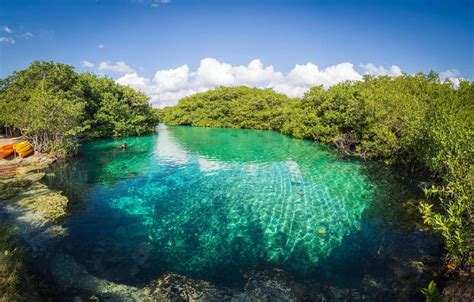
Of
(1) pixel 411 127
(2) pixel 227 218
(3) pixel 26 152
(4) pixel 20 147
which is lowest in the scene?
(2) pixel 227 218

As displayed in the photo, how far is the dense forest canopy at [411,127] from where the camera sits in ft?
29.5

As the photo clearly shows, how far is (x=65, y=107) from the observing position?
80.3 feet

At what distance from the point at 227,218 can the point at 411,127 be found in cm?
1434

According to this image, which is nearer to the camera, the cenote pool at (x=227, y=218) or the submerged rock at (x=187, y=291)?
the submerged rock at (x=187, y=291)

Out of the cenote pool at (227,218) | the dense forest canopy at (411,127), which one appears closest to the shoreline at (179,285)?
the cenote pool at (227,218)

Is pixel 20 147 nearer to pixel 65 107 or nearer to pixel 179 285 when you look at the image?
pixel 65 107

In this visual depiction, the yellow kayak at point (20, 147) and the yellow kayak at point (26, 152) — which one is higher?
the yellow kayak at point (20, 147)

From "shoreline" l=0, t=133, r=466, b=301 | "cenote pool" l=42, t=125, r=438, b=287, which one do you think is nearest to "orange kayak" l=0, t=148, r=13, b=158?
"cenote pool" l=42, t=125, r=438, b=287

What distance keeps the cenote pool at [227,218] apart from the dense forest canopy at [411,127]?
2.37 metres

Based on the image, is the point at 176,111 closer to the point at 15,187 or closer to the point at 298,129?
the point at 298,129

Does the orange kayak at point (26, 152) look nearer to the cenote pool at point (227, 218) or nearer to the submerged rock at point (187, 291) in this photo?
the cenote pool at point (227, 218)

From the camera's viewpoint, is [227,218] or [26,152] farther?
[26,152]

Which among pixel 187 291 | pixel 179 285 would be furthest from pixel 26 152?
pixel 187 291

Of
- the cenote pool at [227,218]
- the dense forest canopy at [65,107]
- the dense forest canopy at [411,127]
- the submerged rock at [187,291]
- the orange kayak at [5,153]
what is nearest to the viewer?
the submerged rock at [187,291]
